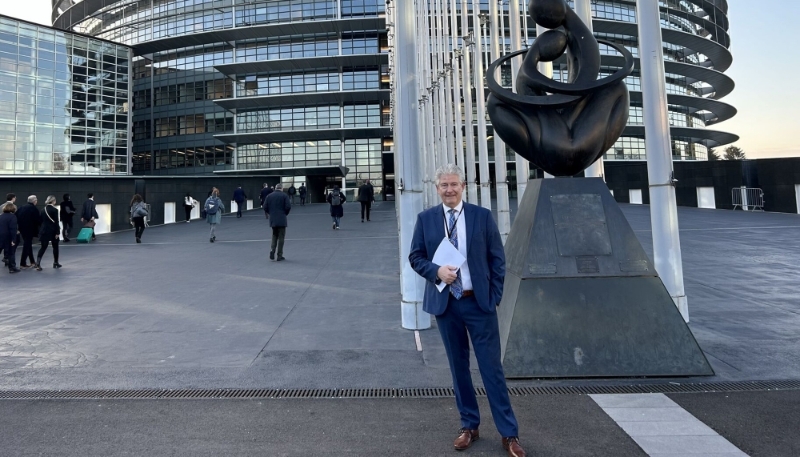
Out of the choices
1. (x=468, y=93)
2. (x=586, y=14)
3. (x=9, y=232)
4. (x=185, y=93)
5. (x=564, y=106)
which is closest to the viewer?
(x=564, y=106)

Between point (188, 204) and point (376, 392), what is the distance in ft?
79.4

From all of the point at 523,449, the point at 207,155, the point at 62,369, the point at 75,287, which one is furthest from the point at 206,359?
the point at 207,155

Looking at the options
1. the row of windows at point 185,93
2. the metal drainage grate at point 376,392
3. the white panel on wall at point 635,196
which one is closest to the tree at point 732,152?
the white panel on wall at point 635,196

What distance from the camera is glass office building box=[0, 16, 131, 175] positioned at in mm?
40344

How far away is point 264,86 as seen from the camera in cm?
5016

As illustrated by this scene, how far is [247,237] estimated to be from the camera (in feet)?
58.0

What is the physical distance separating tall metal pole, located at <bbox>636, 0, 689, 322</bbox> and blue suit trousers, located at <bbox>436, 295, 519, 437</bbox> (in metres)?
4.56

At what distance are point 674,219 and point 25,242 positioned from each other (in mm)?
14290

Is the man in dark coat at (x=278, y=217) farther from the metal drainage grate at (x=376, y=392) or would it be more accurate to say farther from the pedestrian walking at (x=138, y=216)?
the metal drainage grate at (x=376, y=392)

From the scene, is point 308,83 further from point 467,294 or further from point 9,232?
point 467,294

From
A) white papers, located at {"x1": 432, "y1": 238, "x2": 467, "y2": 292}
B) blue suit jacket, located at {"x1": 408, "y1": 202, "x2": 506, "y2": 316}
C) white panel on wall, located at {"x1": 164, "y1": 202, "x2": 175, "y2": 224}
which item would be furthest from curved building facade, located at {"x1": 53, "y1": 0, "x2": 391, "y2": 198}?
white papers, located at {"x1": 432, "y1": 238, "x2": 467, "y2": 292}

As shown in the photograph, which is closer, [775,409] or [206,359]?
[775,409]

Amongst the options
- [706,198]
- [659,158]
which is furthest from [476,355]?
[706,198]

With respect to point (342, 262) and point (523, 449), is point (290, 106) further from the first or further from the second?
point (523, 449)
